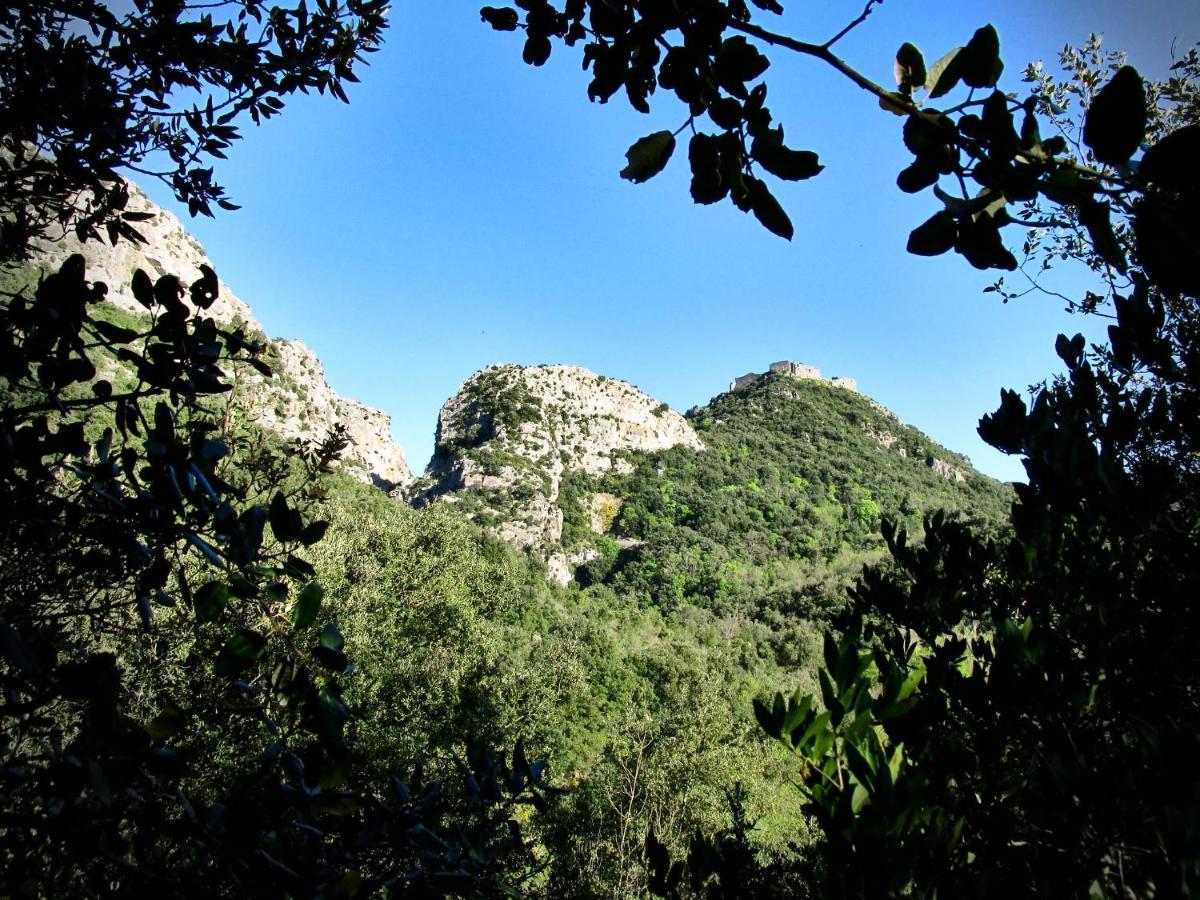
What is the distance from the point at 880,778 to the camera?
4.98 feet

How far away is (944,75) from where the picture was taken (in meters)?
0.85

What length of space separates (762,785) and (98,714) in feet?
83.2

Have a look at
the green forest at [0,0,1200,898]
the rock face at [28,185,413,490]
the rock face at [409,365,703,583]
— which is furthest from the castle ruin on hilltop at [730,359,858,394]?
the green forest at [0,0,1200,898]

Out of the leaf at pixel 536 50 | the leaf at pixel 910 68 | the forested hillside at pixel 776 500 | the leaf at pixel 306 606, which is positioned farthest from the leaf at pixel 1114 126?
the forested hillside at pixel 776 500

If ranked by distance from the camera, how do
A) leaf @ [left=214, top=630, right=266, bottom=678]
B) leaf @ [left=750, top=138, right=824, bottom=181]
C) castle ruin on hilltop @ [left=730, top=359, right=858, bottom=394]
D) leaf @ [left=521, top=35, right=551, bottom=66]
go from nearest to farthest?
leaf @ [left=750, top=138, right=824, bottom=181]
leaf @ [left=214, top=630, right=266, bottom=678]
leaf @ [left=521, top=35, right=551, bottom=66]
castle ruin on hilltop @ [left=730, top=359, right=858, bottom=394]

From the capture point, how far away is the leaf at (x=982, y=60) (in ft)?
2.66

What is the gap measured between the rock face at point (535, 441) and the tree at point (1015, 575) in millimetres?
50918

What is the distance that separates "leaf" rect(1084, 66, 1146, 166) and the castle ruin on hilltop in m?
104

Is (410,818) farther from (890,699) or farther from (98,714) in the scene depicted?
(890,699)

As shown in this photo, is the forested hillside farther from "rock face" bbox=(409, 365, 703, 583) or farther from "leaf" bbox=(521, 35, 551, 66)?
"leaf" bbox=(521, 35, 551, 66)

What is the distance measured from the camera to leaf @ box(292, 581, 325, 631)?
1.21m

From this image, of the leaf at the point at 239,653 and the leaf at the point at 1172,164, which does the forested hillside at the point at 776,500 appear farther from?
the leaf at the point at 1172,164

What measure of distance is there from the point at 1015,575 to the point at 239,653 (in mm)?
3296

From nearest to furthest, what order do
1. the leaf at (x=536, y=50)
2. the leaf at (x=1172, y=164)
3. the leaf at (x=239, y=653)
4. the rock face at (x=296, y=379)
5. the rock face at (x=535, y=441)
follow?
1. the leaf at (x=1172, y=164)
2. the leaf at (x=239, y=653)
3. the leaf at (x=536, y=50)
4. the rock face at (x=296, y=379)
5. the rock face at (x=535, y=441)
